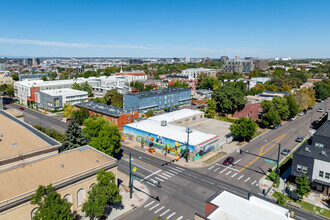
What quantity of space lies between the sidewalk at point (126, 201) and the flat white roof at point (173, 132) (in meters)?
14.7

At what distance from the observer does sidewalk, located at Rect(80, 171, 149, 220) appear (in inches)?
1145

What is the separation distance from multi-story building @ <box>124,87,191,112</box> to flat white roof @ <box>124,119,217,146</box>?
20377mm

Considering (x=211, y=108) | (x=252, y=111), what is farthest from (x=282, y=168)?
(x=211, y=108)

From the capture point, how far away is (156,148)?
51219mm

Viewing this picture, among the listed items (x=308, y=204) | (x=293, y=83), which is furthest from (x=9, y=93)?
(x=293, y=83)

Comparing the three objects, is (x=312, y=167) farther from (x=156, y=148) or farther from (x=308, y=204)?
(x=156, y=148)

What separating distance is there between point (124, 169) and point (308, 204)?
2904cm

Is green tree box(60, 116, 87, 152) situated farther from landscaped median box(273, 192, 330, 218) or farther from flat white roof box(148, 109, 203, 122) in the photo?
landscaped median box(273, 192, 330, 218)

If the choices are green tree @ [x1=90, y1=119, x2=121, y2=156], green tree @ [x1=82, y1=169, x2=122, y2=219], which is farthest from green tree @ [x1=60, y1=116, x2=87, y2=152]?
green tree @ [x1=82, y1=169, x2=122, y2=219]

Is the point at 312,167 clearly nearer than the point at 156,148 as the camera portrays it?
Yes

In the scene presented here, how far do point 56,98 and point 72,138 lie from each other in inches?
2067

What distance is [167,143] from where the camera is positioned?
48906 mm

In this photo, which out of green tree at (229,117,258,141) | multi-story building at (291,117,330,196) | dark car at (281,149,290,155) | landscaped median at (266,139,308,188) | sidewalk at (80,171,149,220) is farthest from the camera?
green tree at (229,117,258,141)

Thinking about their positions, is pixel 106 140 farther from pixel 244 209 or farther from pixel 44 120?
pixel 44 120
